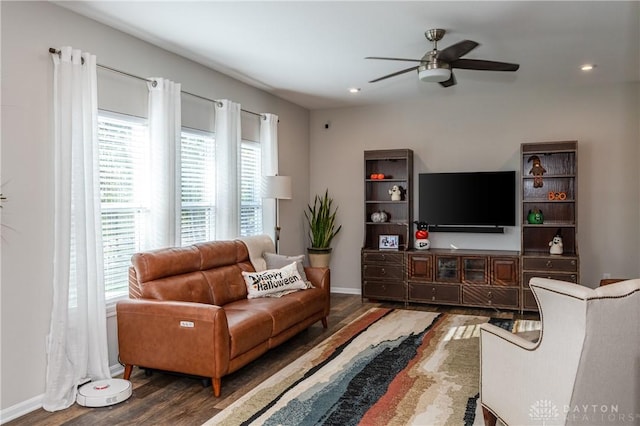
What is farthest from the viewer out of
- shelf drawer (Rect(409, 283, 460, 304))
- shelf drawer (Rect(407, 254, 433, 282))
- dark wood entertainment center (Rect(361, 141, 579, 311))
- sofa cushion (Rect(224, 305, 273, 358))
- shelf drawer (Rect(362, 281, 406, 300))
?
shelf drawer (Rect(362, 281, 406, 300))

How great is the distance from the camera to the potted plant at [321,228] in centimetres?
698

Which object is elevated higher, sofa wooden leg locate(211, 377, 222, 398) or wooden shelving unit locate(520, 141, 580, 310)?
wooden shelving unit locate(520, 141, 580, 310)

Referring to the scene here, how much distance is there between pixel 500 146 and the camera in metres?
6.39

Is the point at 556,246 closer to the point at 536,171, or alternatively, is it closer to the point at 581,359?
the point at 536,171

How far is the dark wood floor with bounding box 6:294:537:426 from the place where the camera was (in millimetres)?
3090

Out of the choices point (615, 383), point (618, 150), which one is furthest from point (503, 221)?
point (615, 383)

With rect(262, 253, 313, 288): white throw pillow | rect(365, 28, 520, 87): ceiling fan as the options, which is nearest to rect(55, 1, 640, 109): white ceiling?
rect(365, 28, 520, 87): ceiling fan

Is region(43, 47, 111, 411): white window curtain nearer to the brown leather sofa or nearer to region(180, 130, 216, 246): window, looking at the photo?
the brown leather sofa

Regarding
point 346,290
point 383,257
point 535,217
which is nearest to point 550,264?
point 535,217

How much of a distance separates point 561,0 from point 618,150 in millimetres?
3187

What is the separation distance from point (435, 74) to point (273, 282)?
92.1 inches

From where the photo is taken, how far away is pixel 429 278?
6.22m

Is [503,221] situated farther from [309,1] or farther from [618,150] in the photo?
[309,1]

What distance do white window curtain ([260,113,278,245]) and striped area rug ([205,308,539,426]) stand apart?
1762 mm
